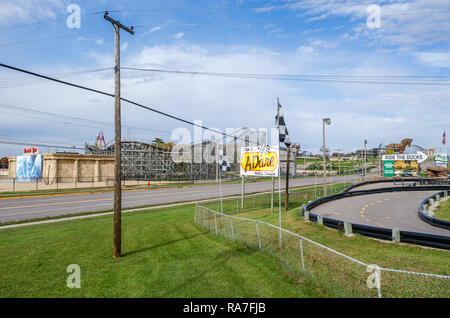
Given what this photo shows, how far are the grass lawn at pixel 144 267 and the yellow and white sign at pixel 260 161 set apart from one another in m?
8.46

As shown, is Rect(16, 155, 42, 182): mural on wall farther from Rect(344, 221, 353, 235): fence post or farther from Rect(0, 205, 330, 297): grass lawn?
Rect(344, 221, 353, 235): fence post

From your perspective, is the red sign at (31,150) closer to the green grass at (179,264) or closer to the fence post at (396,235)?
the green grass at (179,264)

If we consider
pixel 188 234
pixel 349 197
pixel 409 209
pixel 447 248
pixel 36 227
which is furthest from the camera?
pixel 349 197

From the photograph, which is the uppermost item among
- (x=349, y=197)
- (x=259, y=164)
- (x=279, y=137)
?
(x=279, y=137)

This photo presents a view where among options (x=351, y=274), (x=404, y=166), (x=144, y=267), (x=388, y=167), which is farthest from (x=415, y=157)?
(x=144, y=267)

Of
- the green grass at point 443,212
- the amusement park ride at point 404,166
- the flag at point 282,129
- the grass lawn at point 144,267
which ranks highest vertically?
the flag at point 282,129

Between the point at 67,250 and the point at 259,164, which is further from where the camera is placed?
the point at 259,164

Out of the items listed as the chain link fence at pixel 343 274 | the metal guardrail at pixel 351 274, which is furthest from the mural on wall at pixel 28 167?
the metal guardrail at pixel 351 274

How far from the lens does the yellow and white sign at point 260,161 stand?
21.4 meters

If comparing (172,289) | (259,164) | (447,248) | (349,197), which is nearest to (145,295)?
(172,289)
